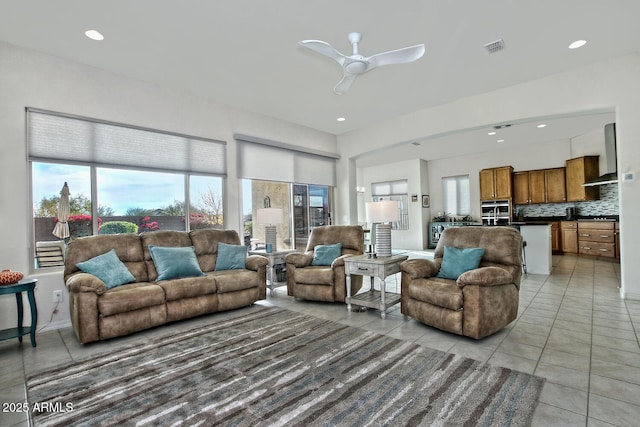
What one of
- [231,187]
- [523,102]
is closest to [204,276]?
[231,187]

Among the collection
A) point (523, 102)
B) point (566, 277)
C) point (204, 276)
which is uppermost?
point (523, 102)

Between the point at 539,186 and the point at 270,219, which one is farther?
the point at 539,186

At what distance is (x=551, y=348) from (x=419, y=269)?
1264 mm

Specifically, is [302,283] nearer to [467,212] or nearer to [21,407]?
[21,407]

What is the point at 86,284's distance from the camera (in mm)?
2895

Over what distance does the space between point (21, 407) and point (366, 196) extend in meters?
10.2

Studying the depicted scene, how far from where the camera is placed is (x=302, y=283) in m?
4.24

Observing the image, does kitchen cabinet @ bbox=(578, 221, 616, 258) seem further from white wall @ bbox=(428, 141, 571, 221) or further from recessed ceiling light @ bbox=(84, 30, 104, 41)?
recessed ceiling light @ bbox=(84, 30, 104, 41)

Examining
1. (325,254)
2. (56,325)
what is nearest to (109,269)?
(56,325)

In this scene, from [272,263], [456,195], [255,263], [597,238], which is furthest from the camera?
[456,195]

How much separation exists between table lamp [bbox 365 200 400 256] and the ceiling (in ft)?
5.59

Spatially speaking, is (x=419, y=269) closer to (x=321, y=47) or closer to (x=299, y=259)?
(x=299, y=259)

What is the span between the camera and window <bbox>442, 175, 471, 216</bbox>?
31.7 ft

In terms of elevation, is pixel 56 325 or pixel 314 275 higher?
pixel 314 275
